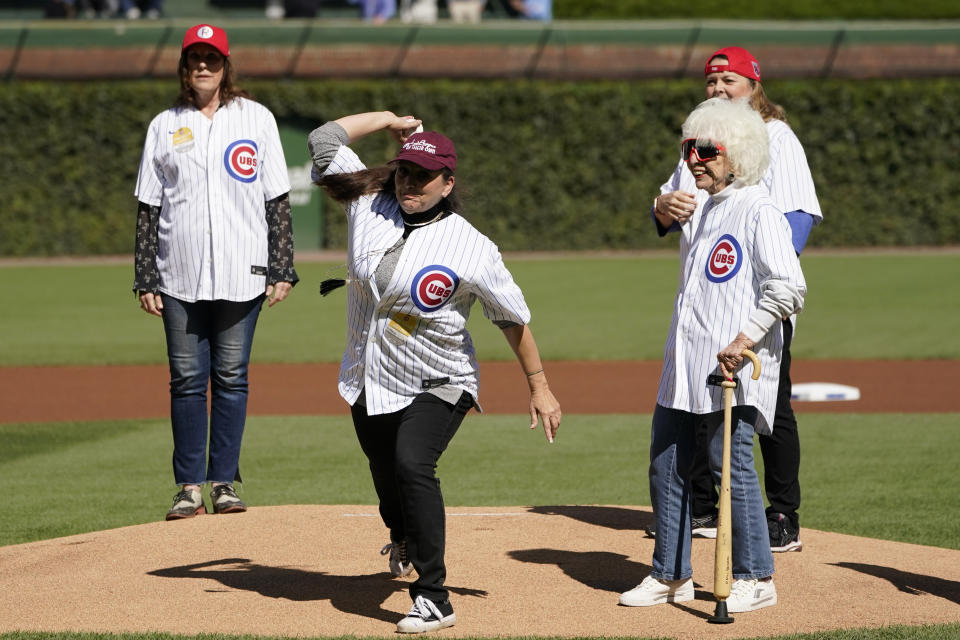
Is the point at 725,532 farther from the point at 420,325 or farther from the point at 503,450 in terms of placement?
the point at 503,450

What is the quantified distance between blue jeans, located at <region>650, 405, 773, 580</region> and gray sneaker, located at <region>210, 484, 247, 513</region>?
94.6 inches

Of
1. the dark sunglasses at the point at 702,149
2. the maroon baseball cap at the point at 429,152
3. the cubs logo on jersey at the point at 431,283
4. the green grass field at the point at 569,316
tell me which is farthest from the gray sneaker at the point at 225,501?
the green grass field at the point at 569,316

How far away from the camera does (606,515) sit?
6.79 m

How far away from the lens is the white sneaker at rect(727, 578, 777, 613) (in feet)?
16.5

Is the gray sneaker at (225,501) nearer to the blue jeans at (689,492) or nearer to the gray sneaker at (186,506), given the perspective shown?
the gray sneaker at (186,506)

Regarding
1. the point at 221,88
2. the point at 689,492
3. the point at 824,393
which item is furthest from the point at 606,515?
the point at 824,393

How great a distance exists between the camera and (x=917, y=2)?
41812 millimetres

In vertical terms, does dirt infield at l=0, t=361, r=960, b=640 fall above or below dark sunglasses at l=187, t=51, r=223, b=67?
below

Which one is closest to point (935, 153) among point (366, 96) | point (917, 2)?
point (366, 96)

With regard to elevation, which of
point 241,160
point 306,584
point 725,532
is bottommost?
point 306,584

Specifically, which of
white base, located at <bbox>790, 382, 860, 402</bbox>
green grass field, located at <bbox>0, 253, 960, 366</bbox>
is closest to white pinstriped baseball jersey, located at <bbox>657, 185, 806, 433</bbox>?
white base, located at <bbox>790, 382, 860, 402</bbox>

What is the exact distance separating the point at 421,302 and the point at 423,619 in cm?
114

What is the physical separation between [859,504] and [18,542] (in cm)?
452

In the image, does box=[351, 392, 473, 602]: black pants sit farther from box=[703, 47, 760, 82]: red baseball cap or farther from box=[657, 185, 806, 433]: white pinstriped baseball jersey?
box=[703, 47, 760, 82]: red baseball cap
